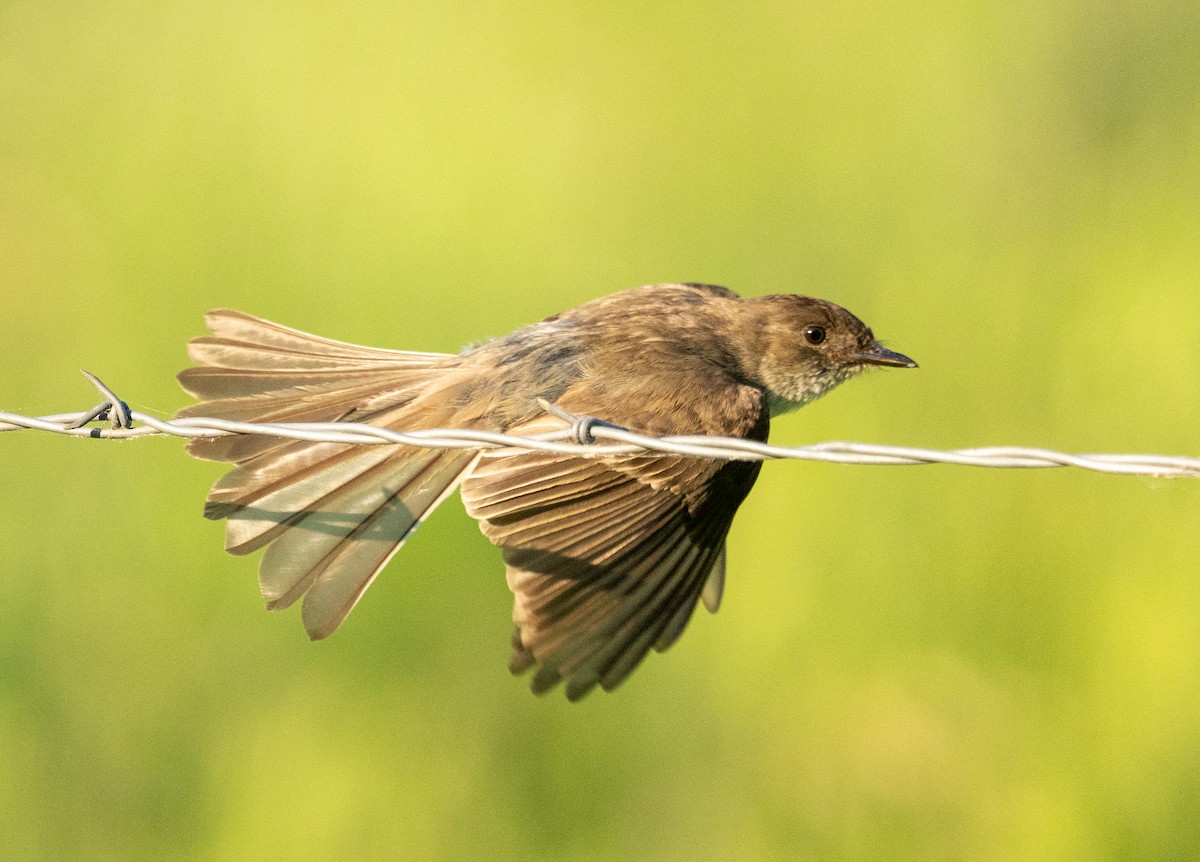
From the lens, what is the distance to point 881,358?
5.68 m

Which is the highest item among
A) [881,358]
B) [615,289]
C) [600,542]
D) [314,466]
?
[615,289]

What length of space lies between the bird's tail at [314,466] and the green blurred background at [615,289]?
1.28 metres

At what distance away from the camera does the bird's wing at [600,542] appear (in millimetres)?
4621

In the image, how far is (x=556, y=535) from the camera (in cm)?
473

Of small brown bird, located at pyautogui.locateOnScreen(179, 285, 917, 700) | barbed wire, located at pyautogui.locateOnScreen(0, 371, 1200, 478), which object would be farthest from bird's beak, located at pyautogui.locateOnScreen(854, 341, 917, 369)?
barbed wire, located at pyautogui.locateOnScreen(0, 371, 1200, 478)

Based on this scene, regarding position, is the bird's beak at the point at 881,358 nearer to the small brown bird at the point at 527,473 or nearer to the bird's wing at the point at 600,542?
the small brown bird at the point at 527,473

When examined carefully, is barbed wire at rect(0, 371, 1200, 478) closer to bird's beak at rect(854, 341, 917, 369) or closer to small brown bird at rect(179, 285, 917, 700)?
small brown bird at rect(179, 285, 917, 700)

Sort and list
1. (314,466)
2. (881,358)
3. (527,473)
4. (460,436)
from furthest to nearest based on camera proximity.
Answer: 1. (881,358)
2. (314,466)
3. (527,473)
4. (460,436)

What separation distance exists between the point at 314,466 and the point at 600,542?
969 mm

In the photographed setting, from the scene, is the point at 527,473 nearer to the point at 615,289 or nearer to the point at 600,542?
the point at 600,542

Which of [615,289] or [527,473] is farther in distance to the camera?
[615,289]

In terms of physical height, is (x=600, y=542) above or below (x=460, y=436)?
below

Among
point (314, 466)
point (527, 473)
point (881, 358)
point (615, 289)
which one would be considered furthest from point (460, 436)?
point (615, 289)

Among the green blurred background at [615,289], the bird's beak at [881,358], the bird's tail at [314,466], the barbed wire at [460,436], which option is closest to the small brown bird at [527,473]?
the bird's tail at [314,466]
